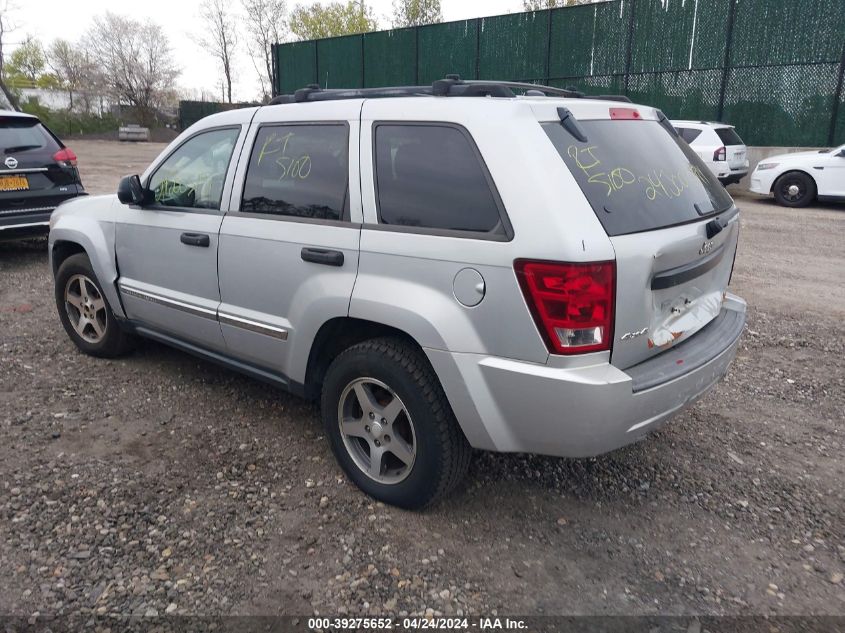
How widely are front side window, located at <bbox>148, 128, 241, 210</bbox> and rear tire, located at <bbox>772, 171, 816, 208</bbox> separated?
1250cm

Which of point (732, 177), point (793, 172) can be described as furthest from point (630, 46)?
point (793, 172)

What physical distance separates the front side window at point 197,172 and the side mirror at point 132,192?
70mm

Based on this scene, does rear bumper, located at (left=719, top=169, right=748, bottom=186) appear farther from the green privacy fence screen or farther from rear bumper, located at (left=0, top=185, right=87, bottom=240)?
rear bumper, located at (left=0, top=185, right=87, bottom=240)

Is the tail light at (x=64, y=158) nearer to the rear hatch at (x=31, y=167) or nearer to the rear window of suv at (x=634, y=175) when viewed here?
the rear hatch at (x=31, y=167)

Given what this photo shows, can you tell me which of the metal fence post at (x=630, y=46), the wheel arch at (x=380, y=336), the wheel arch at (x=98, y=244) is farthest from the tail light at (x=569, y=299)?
the metal fence post at (x=630, y=46)

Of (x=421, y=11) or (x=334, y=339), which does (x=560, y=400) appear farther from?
(x=421, y=11)

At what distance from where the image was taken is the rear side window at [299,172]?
10.6 feet

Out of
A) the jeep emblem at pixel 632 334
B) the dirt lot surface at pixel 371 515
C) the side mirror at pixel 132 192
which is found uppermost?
the side mirror at pixel 132 192

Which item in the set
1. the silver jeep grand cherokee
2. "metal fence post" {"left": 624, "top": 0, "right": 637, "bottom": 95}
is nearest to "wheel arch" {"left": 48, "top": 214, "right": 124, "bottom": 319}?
the silver jeep grand cherokee

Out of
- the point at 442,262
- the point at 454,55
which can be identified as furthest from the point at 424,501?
the point at 454,55

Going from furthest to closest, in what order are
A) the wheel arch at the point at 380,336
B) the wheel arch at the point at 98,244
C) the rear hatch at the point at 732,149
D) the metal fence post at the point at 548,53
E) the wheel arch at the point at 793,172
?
the metal fence post at the point at 548,53 → the rear hatch at the point at 732,149 → the wheel arch at the point at 793,172 → the wheel arch at the point at 98,244 → the wheel arch at the point at 380,336

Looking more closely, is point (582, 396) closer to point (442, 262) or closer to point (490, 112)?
point (442, 262)

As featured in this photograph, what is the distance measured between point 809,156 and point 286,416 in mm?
12736

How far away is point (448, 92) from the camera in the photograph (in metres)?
3.04
